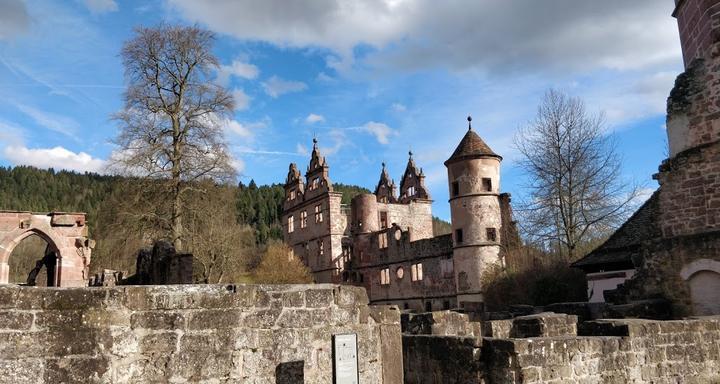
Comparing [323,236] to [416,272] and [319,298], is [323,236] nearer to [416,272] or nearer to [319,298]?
[416,272]

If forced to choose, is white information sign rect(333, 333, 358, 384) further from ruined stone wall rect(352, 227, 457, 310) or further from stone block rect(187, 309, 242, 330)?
ruined stone wall rect(352, 227, 457, 310)

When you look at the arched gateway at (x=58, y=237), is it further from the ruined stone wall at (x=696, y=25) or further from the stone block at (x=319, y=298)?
the ruined stone wall at (x=696, y=25)

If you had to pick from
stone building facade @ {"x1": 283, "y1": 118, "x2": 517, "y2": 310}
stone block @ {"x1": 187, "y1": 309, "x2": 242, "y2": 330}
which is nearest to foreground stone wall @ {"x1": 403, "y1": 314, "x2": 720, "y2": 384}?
stone block @ {"x1": 187, "y1": 309, "x2": 242, "y2": 330}

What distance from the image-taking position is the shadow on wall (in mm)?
5453

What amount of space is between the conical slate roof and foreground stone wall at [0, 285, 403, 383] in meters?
31.1

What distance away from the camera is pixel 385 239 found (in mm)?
48844

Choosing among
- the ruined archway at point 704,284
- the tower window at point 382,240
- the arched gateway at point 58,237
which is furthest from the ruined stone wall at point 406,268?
the ruined archway at point 704,284

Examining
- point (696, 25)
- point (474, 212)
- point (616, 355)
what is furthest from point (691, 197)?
point (474, 212)

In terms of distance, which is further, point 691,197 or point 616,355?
point 691,197

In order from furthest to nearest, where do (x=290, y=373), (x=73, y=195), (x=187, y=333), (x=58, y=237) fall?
1. (x=73, y=195)
2. (x=58, y=237)
3. (x=290, y=373)
4. (x=187, y=333)

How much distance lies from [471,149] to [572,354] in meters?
29.7

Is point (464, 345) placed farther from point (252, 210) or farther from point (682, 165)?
point (252, 210)

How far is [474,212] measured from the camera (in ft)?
119

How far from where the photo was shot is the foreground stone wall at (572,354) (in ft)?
24.1
